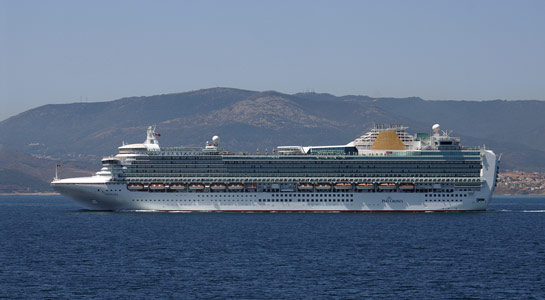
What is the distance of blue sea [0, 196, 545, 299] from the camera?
49312 millimetres

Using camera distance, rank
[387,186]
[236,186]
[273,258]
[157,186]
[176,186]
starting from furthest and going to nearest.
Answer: [387,186] < [236,186] < [176,186] < [157,186] < [273,258]

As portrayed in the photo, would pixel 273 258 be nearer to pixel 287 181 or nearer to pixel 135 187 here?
pixel 287 181

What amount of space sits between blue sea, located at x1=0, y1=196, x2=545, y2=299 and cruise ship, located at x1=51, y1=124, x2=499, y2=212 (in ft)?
27.4

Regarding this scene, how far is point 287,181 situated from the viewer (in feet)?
342

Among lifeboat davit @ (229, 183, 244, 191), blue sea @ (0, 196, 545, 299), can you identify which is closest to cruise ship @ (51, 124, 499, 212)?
lifeboat davit @ (229, 183, 244, 191)

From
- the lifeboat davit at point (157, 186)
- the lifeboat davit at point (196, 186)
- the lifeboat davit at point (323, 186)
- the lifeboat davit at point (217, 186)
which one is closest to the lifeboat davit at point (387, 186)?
the lifeboat davit at point (323, 186)

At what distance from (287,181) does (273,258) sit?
141ft

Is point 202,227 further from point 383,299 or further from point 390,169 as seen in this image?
point 383,299

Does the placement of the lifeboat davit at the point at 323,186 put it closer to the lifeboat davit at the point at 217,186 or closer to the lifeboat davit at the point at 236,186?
the lifeboat davit at the point at 236,186

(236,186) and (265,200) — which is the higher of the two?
(236,186)

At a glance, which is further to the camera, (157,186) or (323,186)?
(323,186)

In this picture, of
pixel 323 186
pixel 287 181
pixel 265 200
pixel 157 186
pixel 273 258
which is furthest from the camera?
pixel 323 186

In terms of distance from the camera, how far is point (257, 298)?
47.0m

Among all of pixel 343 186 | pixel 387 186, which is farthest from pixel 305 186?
pixel 387 186
